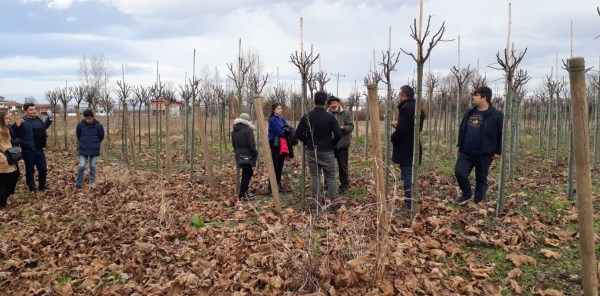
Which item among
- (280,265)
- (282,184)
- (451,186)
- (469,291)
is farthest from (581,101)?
(282,184)

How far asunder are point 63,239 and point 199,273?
7.81 feet

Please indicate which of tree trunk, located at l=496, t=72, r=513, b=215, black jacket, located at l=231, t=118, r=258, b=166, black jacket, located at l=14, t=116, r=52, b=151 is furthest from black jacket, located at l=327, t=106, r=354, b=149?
black jacket, located at l=14, t=116, r=52, b=151

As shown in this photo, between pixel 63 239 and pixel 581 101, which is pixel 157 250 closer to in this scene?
pixel 63 239

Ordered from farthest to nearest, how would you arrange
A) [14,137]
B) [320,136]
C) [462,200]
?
[14,137] < [462,200] < [320,136]

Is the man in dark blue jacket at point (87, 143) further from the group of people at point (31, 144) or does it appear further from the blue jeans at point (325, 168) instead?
the blue jeans at point (325, 168)

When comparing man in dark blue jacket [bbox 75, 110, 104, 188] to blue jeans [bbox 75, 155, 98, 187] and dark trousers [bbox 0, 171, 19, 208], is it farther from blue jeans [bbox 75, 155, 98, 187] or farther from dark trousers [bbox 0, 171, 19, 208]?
dark trousers [bbox 0, 171, 19, 208]

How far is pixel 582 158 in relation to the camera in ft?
9.00

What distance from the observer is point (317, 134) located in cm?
624

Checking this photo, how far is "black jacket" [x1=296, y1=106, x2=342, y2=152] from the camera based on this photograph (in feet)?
20.2

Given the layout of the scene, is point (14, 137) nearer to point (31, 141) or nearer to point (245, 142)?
point (31, 141)

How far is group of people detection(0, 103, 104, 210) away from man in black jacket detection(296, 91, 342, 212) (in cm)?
510

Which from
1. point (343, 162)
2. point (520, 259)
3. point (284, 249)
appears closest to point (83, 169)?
point (343, 162)

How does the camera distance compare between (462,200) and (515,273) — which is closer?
(515,273)

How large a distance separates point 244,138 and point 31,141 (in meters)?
4.53
